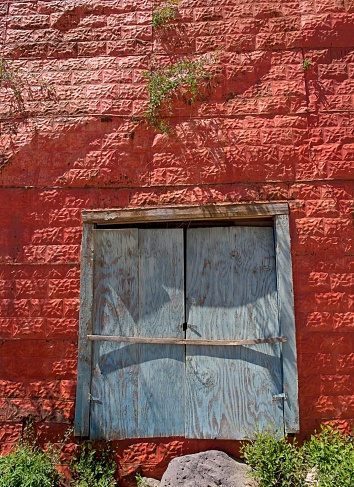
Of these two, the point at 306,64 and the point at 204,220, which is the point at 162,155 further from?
the point at 306,64

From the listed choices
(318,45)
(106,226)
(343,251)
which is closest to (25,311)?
(106,226)

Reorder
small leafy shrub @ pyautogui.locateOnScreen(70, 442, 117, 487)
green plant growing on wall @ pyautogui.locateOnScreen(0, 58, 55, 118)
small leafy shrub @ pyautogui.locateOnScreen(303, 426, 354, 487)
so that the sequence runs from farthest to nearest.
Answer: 1. green plant growing on wall @ pyautogui.locateOnScreen(0, 58, 55, 118)
2. small leafy shrub @ pyautogui.locateOnScreen(70, 442, 117, 487)
3. small leafy shrub @ pyautogui.locateOnScreen(303, 426, 354, 487)

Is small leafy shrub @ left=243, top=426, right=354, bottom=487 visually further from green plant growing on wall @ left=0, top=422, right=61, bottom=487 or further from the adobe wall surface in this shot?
green plant growing on wall @ left=0, top=422, right=61, bottom=487

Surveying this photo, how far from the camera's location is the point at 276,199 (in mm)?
4410

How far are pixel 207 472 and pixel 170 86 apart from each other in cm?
349

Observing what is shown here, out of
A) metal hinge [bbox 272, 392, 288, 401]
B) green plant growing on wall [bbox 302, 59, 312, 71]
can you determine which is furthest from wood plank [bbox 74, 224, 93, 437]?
green plant growing on wall [bbox 302, 59, 312, 71]

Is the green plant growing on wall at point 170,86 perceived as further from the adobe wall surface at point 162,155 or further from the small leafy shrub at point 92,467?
the small leafy shrub at point 92,467

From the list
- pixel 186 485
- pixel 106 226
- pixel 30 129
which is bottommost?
pixel 186 485

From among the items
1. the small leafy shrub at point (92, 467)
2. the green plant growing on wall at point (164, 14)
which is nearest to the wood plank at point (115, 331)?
the small leafy shrub at point (92, 467)

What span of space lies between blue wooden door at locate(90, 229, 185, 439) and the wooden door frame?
78 mm

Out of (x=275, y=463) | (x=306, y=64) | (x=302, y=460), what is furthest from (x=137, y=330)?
(x=306, y=64)

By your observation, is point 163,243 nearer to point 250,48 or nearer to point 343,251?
point 343,251

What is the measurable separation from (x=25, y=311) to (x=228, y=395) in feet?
6.58

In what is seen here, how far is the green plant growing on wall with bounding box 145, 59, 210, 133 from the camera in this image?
462cm
